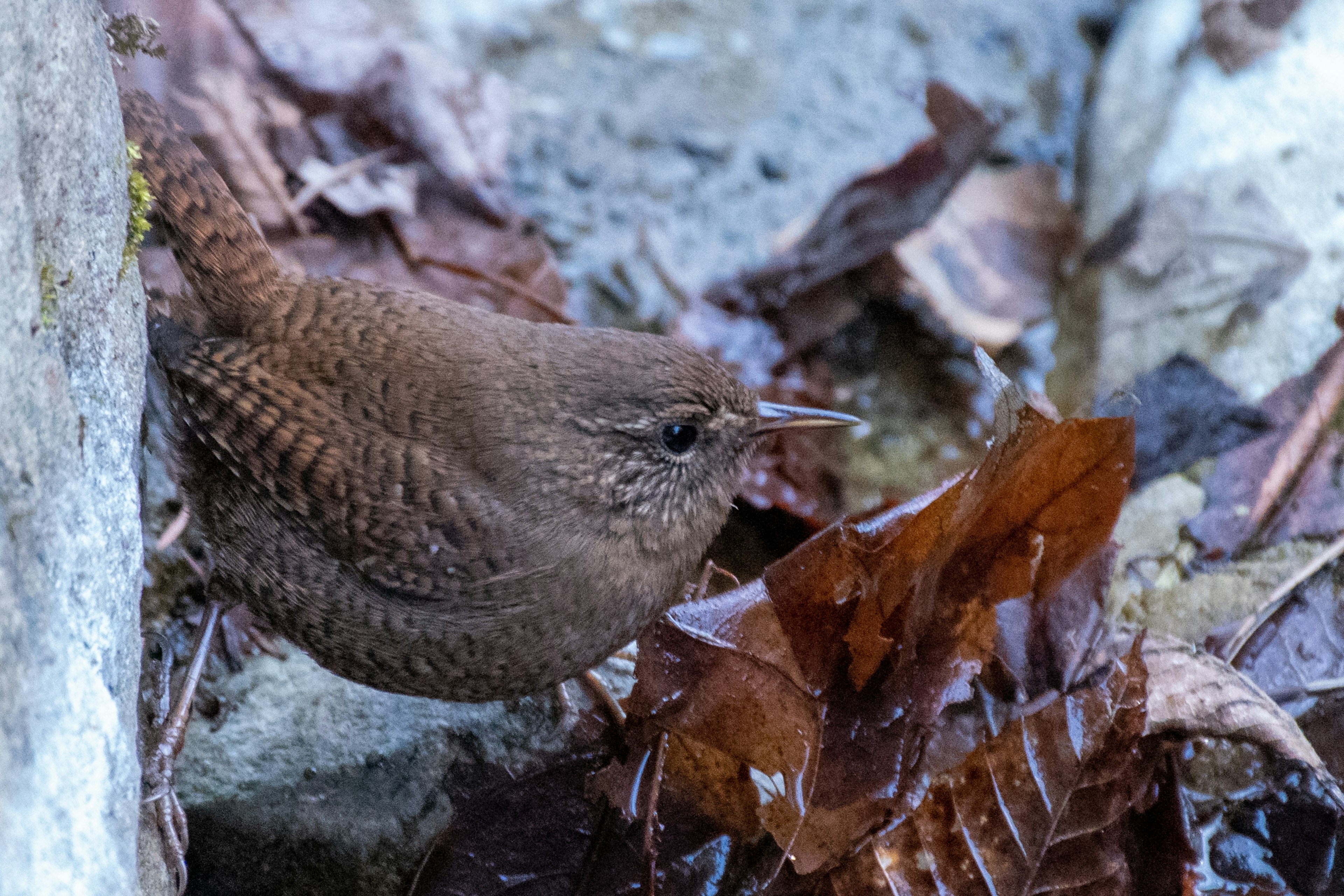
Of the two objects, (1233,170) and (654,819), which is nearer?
(654,819)

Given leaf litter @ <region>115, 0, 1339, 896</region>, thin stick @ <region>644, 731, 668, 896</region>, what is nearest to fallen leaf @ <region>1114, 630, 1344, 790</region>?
leaf litter @ <region>115, 0, 1339, 896</region>

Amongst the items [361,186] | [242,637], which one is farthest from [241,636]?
[361,186]

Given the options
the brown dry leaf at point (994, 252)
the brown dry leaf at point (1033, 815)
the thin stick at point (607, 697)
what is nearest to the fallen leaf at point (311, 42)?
the brown dry leaf at point (994, 252)

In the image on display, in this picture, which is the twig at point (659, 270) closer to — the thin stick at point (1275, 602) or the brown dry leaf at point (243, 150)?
the brown dry leaf at point (243, 150)

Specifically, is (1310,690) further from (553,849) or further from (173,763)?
(173,763)

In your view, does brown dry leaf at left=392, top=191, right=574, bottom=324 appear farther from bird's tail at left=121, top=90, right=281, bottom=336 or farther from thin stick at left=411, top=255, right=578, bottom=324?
bird's tail at left=121, top=90, right=281, bottom=336

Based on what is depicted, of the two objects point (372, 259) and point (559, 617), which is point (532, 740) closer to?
point (559, 617)

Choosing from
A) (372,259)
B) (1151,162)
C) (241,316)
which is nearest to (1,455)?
(241,316)
